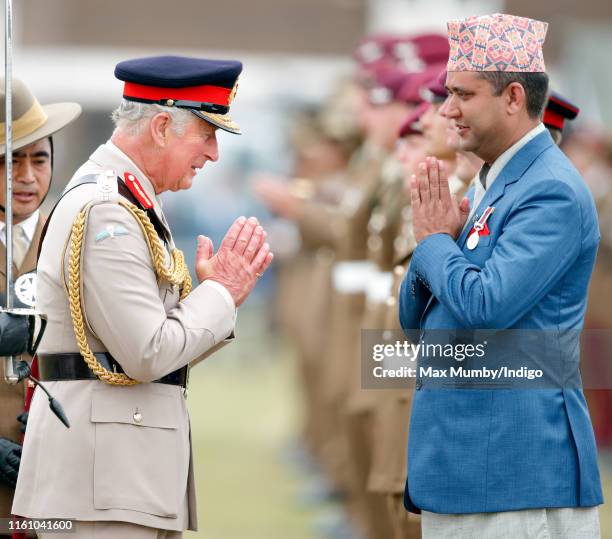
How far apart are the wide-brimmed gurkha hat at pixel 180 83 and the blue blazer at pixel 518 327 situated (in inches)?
29.6

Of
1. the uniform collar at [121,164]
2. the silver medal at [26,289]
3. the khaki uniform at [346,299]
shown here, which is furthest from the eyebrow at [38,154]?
the khaki uniform at [346,299]

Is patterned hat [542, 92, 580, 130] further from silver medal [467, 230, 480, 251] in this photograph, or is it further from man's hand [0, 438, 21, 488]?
man's hand [0, 438, 21, 488]

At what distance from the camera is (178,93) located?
392 centimetres

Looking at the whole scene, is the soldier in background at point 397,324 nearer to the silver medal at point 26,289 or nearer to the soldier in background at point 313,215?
the silver medal at point 26,289

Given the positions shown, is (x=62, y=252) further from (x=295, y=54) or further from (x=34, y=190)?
(x=295, y=54)

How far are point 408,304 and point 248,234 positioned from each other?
538mm

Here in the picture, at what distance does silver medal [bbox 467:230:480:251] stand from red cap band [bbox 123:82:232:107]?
2.71 ft

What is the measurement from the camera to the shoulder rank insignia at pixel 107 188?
12.3 feet

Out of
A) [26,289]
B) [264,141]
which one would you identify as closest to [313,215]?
[26,289]

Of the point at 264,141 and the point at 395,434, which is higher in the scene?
the point at 395,434

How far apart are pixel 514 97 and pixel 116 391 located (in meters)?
1.39

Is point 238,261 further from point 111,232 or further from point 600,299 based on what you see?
point 600,299

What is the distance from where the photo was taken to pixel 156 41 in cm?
3359

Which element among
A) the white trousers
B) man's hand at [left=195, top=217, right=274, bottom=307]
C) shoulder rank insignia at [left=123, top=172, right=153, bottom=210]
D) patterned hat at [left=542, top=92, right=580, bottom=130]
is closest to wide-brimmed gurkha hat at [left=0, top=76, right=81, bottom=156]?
shoulder rank insignia at [left=123, top=172, right=153, bottom=210]
